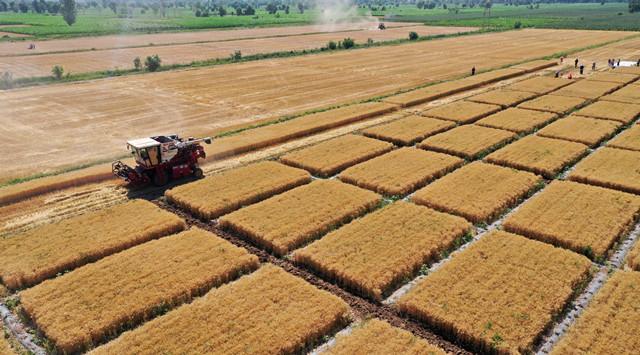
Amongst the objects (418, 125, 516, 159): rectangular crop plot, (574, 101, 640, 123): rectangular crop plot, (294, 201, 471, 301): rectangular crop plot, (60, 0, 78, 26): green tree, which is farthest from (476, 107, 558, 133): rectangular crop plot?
(60, 0, 78, 26): green tree

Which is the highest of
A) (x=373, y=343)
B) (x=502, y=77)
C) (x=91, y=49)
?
(x=91, y=49)

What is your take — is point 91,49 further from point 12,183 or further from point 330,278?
point 330,278

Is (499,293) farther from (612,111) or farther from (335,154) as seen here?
(612,111)

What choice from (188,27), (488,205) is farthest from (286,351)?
(188,27)

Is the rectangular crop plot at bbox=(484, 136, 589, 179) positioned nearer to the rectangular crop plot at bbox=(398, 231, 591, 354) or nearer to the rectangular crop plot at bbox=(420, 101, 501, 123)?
the rectangular crop plot at bbox=(420, 101, 501, 123)

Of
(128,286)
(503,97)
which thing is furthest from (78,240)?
(503,97)

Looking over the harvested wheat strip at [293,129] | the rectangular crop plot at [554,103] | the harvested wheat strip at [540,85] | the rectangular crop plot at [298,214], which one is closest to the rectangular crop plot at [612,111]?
the rectangular crop plot at [554,103]

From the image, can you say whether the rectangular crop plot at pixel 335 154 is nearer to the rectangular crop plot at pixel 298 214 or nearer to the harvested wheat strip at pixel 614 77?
the rectangular crop plot at pixel 298 214
